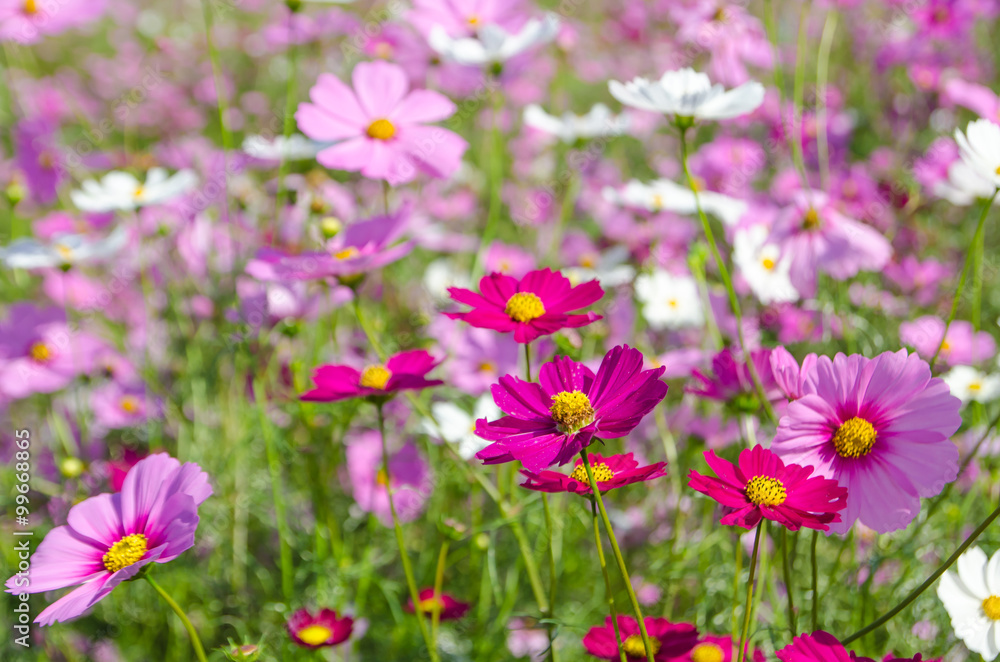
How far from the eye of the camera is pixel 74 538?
2.15 ft

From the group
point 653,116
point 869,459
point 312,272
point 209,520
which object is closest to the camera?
point 869,459

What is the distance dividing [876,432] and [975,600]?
0.18 m

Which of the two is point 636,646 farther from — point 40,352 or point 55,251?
point 40,352

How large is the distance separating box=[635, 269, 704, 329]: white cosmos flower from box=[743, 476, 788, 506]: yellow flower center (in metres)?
0.69

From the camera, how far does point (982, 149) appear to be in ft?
2.16

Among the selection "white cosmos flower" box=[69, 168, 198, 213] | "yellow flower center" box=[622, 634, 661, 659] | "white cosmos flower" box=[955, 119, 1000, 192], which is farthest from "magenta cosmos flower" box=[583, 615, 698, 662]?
"white cosmos flower" box=[69, 168, 198, 213]

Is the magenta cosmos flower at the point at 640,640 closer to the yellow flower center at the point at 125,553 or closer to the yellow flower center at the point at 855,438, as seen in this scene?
the yellow flower center at the point at 855,438

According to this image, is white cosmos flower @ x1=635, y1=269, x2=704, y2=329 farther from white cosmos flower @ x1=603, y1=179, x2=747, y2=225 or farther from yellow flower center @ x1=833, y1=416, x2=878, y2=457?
yellow flower center @ x1=833, y1=416, x2=878, y2=457

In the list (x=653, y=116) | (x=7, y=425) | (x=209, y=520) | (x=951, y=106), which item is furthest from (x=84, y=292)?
(x=951, y=106)

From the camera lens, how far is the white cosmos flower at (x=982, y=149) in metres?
0.63

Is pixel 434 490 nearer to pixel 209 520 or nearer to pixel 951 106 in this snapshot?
pixel 209 520

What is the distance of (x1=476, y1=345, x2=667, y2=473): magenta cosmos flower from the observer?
0.53 meters

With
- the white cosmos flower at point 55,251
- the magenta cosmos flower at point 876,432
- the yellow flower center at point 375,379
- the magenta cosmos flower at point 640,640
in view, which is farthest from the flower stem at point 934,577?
the white cosmos flower at point 55,251

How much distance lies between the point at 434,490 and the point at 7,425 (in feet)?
3.33
